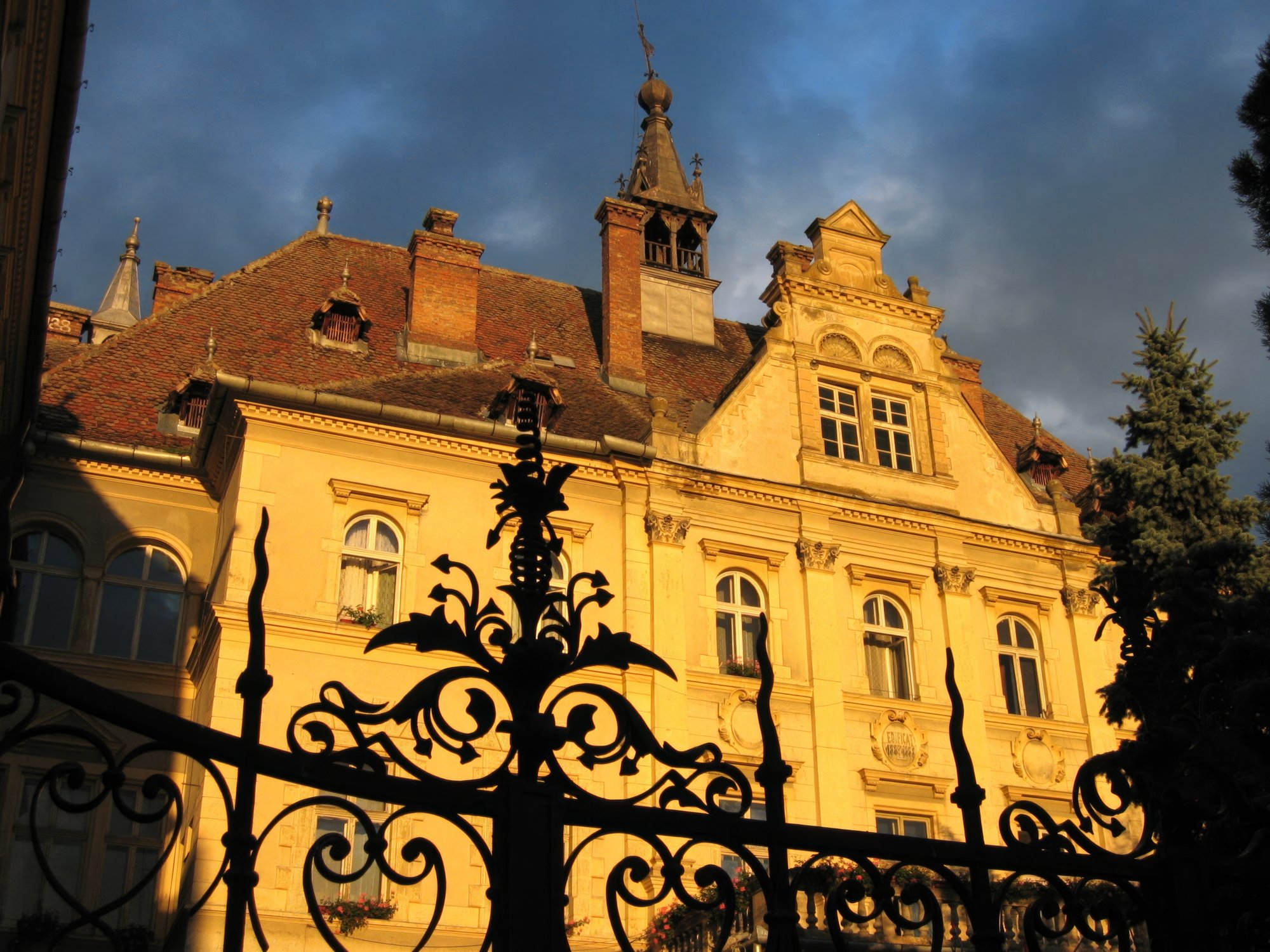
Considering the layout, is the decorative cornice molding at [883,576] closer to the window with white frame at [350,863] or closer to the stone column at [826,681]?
the stone column at [826,681]

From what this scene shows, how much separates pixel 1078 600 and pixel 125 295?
27603mm

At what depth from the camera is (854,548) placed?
23.8 m

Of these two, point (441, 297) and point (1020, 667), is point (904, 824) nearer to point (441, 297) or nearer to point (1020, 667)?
point (1020, 667)

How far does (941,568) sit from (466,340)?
910cm

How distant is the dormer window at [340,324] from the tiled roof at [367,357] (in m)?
0.21

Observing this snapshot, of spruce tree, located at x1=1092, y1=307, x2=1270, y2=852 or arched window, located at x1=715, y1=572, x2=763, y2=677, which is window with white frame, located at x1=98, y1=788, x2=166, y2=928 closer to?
arched window, located at x1=715, y1=572, x2=763, y2=677

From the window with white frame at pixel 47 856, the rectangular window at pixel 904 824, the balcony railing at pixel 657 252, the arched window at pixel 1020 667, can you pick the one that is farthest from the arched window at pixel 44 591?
the arched window at pixel 1020 667

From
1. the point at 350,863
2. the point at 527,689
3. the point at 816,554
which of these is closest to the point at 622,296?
the point at 816,554

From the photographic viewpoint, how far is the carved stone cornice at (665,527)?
880 inches

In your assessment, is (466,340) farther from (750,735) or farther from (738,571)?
(750,735)

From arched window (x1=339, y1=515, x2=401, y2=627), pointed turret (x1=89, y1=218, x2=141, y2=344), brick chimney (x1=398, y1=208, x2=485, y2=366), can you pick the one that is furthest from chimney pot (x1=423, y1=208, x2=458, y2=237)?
pointed turret (x1=89, y1=218, x2=141, y2=344)

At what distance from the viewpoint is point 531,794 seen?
13.9ft

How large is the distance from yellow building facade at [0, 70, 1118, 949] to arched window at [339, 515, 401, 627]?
47mm

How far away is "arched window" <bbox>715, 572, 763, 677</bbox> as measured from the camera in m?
22.2
